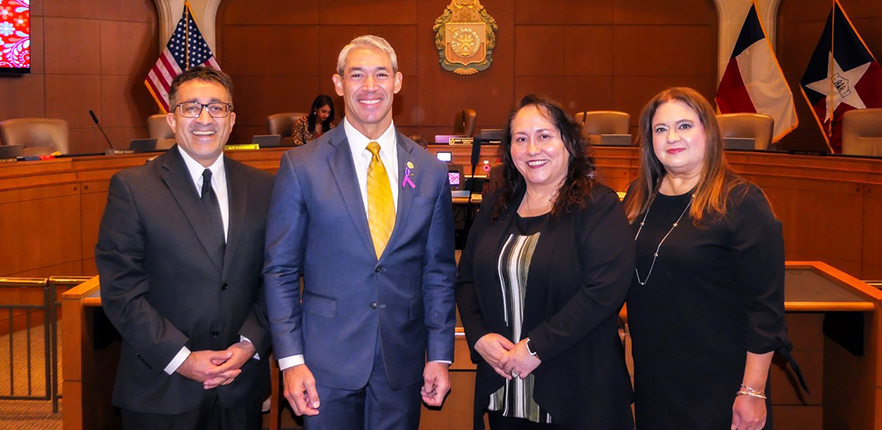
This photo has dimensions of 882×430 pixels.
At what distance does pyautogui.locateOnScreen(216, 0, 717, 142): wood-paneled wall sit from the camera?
10953 mm

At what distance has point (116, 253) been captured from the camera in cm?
221

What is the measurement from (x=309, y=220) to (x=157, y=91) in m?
8.43

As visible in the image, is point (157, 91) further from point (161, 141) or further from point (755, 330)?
point (755, 330)

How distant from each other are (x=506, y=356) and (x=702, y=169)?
772 mm

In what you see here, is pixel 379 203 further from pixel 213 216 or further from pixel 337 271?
pixel 213 216

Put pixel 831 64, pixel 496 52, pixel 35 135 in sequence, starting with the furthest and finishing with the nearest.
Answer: pixel 496 52 → pixel 831 64 → pixel 35 135

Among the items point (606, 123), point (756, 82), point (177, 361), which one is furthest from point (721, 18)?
point (177, 361)

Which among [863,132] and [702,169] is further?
[863,132]

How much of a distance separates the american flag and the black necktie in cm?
797

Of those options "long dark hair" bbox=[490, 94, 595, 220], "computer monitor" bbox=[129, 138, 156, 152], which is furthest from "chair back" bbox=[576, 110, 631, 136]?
"long dark hair" bbox=[490, 94, 595, 220]

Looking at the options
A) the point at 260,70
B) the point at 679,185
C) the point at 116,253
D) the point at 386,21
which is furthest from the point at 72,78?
the point at 679,185

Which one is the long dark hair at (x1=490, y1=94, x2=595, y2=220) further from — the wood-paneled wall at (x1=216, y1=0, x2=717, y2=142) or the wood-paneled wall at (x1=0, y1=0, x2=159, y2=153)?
the wood-paneled wall at (x1=216, y1=0, x2=717, y2=142)

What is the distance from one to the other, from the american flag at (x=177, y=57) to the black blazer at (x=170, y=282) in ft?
26.2

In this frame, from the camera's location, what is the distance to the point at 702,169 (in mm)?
2273
